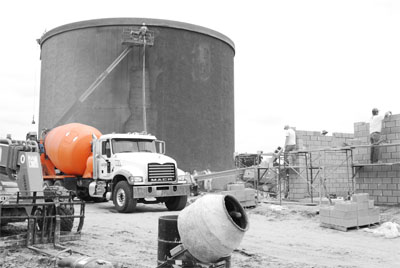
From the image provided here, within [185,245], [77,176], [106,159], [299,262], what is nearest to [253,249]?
[299,262]

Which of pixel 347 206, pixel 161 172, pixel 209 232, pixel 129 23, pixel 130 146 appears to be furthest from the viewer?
pixel 129 23

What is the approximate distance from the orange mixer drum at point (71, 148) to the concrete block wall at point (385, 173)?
415 inches

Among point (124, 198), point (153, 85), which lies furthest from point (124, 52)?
point (124, 198)

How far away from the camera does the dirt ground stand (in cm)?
741

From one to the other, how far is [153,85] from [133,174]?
522 inches

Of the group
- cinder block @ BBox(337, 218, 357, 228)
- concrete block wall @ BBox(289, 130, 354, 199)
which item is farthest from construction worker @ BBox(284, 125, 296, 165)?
cinder block @ BBox(337, 218, 357, 228)

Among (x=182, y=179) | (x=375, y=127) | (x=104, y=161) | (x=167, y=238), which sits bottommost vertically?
(x=167, y=238)

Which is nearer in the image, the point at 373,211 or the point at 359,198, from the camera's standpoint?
the point at 359,198

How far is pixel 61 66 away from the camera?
1135 inches

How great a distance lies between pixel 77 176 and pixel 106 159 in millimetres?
2696

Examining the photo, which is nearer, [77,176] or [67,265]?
[67,265]

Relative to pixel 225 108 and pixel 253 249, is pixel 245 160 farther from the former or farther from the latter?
pixel 253 249

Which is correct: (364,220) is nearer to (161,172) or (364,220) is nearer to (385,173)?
(385,173)

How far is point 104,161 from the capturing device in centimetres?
1608
